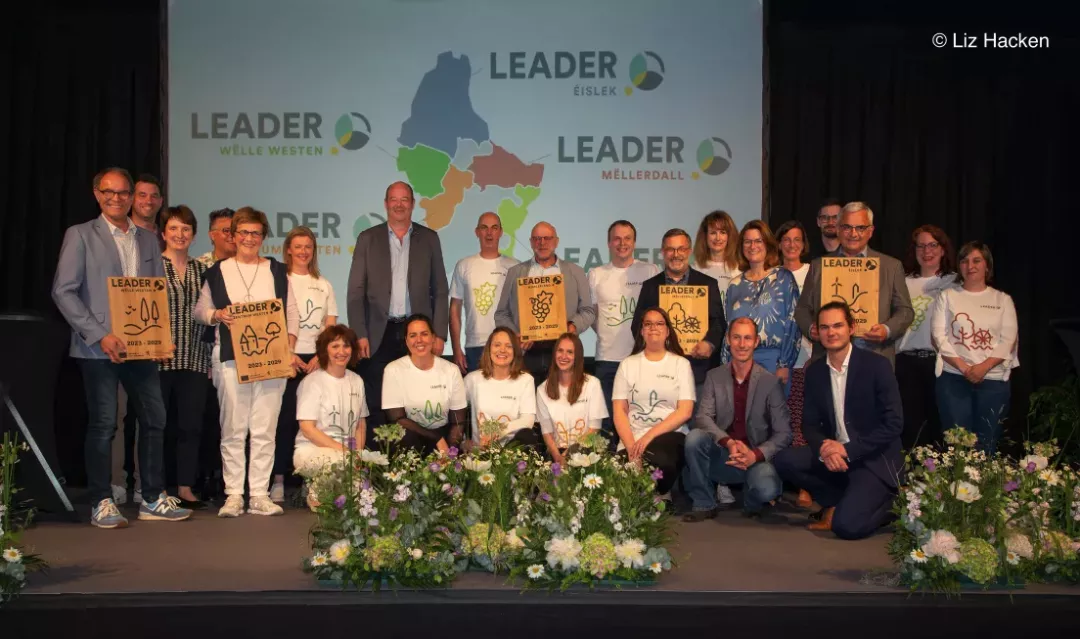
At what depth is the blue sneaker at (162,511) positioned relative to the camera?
16.3ft

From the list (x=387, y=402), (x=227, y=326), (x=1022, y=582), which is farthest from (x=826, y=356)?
(x=227, y=326)

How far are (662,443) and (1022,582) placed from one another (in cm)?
202

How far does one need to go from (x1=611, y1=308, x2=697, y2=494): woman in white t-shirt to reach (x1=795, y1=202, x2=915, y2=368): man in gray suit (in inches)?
29.7

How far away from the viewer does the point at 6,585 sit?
11.1ft

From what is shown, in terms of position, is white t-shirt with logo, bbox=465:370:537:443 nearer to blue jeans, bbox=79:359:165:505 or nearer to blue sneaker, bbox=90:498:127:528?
blue jeans, bbox=79:359:165:505

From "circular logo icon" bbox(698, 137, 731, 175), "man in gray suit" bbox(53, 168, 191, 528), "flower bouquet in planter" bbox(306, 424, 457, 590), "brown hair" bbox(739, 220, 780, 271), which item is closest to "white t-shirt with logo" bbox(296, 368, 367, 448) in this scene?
"man in gray suit" bbox(53, 168, 191, 528)

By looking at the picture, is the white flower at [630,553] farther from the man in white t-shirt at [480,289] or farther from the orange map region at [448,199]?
the orange map region at [448,199]

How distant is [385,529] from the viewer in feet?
11.6

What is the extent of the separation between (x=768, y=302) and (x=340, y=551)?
9.70 feet

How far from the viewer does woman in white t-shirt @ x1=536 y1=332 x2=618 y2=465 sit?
17.4ft

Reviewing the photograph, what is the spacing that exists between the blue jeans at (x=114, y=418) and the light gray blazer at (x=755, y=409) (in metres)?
2.85

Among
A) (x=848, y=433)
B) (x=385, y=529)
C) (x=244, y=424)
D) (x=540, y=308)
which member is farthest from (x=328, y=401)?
(x=848, y=433)

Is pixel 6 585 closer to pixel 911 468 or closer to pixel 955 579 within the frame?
pixel 955 579

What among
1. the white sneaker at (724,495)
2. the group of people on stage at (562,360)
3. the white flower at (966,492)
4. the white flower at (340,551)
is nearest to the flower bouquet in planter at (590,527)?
the white flower at (340,551)
